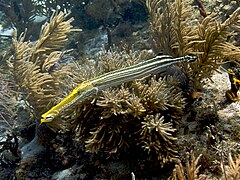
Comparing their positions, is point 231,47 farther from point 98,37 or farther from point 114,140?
point 98,37

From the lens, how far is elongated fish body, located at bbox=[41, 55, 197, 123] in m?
2.45

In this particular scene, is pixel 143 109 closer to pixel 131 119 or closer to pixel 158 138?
pixel 131 119

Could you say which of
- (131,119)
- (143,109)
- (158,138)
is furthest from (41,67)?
(158,138)

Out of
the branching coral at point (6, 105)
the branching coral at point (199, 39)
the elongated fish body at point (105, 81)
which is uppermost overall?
the elongated fish body at point (105, 81)

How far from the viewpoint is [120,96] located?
334 cm

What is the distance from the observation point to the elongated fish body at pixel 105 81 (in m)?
2.45

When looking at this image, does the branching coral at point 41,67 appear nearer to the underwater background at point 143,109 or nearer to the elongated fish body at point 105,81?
the underwater background at point 143,109

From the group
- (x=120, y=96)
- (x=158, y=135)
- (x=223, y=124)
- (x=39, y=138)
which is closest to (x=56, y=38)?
(x=39, y=138)

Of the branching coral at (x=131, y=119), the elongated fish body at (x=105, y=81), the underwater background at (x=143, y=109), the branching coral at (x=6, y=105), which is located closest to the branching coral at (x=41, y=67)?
the underwater background at (x=143, y=109)

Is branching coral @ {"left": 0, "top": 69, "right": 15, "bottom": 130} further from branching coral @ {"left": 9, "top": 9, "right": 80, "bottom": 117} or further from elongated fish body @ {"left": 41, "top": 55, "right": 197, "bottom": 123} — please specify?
elongated fish body @ {"left": 41, "top": 55, "right": 197, "bottom": 123}

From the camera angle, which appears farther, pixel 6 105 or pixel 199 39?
pixel 6 105

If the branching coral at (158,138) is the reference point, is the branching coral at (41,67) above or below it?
above

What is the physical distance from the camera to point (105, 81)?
2742 mm

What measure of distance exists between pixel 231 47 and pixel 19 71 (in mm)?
3338
